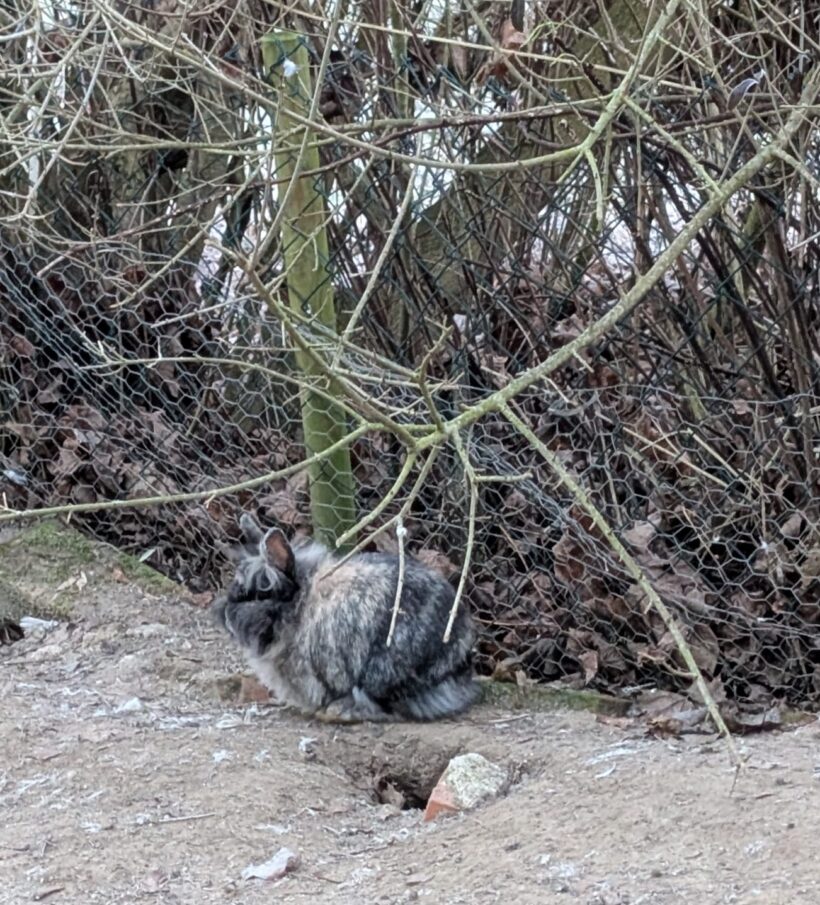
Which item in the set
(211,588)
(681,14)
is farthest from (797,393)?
(211,588)

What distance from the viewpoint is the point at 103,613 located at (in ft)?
19.6

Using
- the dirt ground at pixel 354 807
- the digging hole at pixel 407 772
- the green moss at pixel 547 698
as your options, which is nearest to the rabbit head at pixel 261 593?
the dirt ground at pixel 354 807

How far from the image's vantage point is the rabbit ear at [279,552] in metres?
4.98

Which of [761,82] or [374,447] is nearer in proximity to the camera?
[761,82]

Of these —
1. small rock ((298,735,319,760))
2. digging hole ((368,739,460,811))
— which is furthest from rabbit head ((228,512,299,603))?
digging hole ((368,739,460,811))

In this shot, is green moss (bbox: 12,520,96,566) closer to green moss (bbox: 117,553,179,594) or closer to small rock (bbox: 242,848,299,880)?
green moss (bbox: 117,553,179,594)

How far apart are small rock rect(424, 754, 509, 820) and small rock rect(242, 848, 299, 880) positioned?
484 millimetres

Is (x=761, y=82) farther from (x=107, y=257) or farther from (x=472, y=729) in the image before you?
(x=107, y=257)

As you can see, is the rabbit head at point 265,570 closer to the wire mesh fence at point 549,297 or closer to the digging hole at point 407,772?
the wire mesh fence at point 549,297

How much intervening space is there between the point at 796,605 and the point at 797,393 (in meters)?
Result: 0.74

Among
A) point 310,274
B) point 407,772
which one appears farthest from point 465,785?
point 310,274

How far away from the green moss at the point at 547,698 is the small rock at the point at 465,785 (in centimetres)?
70

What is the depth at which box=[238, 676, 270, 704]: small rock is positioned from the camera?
520 centimetres

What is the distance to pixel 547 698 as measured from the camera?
16.3 feet
